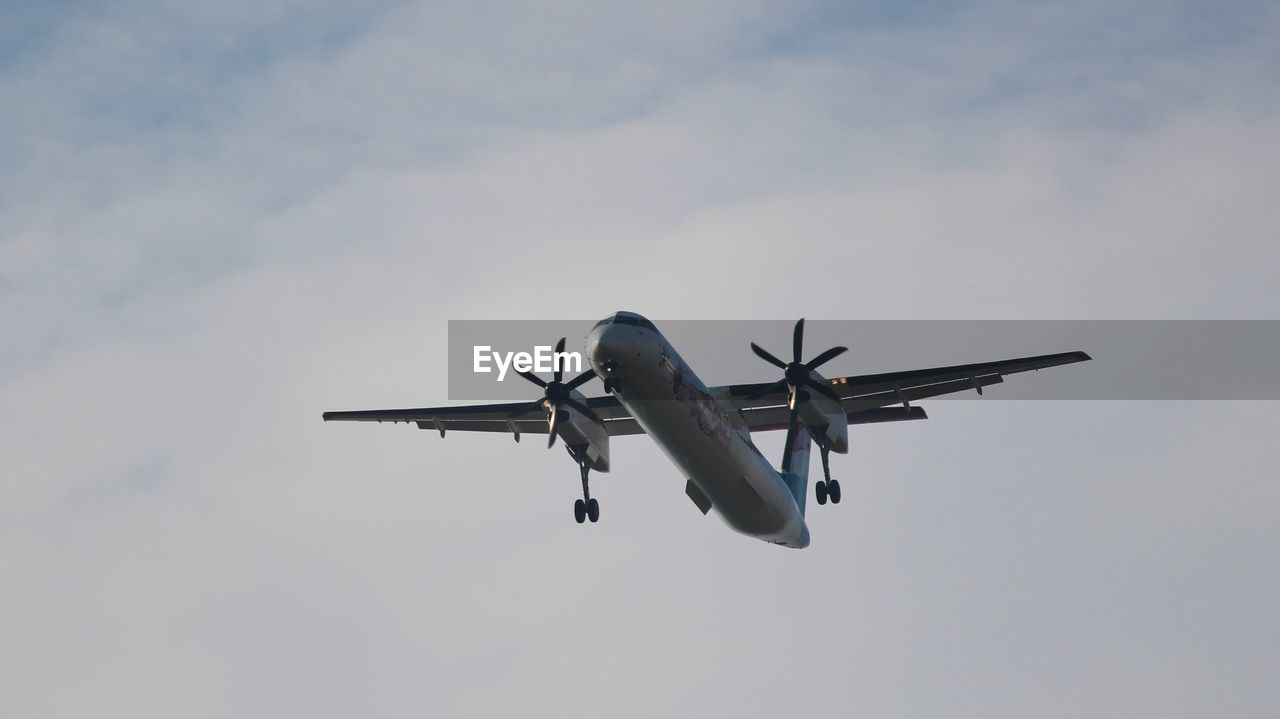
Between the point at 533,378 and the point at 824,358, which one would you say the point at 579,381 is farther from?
the point at 824,358

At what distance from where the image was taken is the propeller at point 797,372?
1519 inches

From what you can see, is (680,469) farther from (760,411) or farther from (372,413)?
(372,413)

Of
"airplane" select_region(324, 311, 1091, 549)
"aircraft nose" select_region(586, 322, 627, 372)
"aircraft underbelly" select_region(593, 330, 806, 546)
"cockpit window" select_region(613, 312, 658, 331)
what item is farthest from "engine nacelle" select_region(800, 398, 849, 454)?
"aircraft nose" select_region(586, 322, 627, 372)

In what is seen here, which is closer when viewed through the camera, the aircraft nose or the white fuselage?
the aircraft nose

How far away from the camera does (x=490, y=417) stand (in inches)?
1663

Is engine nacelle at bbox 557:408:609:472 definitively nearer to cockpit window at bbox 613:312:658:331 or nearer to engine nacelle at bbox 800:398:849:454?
engine nacelle at bbox 800:398:849:454

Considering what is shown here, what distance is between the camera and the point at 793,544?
138ft

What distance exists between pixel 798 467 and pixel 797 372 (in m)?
7.13

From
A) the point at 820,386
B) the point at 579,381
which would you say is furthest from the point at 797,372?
the point at 579,381

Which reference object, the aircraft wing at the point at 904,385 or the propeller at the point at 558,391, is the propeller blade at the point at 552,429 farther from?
the aircraft wing at the point at 904,385

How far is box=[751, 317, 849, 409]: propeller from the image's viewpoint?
3859 cm

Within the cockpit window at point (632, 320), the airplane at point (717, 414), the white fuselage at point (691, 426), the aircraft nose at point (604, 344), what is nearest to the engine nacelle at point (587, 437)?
the airplane at point (717, 414)

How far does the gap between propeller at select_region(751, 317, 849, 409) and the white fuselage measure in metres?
1.83

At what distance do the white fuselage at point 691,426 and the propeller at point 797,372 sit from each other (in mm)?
→ 1826
